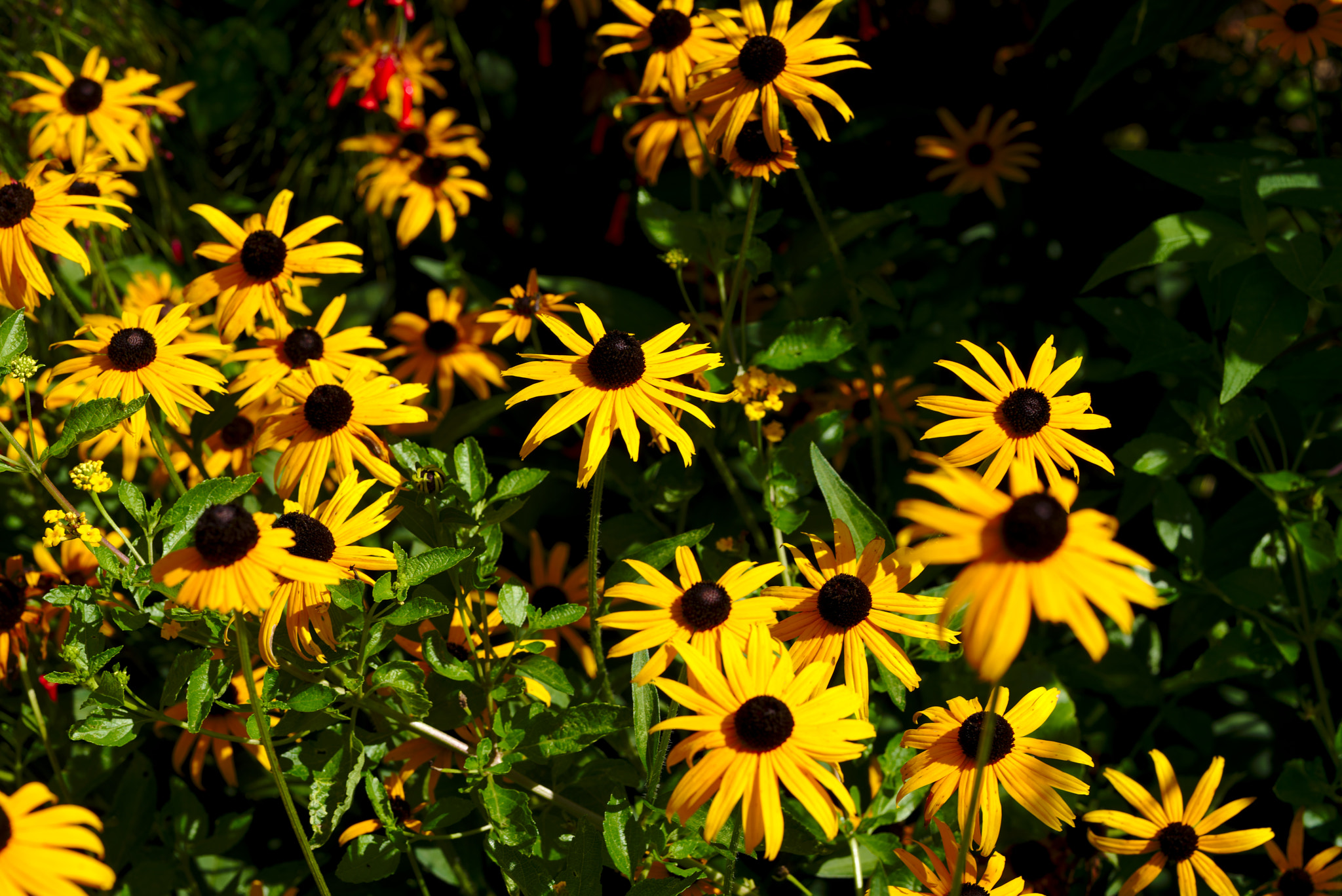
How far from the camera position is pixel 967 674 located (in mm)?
1674

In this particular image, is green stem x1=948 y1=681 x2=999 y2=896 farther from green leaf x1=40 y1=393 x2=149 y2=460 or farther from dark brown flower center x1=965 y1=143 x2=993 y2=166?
dark brown flower center x1=965 y1=143 x2=993 y2=166

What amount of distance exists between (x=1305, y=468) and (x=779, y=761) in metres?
1.78

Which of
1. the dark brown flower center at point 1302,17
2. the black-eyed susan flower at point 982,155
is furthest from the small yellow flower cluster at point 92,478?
the dark brown flower center at point 1302,17

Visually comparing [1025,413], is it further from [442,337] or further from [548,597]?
[442,337]

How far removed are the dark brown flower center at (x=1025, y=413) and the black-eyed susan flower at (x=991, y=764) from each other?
0.35 m

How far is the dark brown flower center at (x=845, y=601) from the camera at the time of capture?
4.08 feet

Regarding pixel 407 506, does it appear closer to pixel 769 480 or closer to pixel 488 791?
pixel 488 791

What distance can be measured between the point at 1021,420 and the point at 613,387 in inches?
21.7

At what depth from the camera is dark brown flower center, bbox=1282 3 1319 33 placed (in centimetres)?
195

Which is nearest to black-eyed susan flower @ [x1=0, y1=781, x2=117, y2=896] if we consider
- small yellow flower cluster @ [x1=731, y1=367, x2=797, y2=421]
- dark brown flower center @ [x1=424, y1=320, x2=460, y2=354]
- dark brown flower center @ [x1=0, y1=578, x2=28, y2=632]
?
dark brown flower center @ [x1=0, y1=578, x2=28, y2=632]

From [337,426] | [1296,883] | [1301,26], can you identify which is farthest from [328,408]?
[1301,26]

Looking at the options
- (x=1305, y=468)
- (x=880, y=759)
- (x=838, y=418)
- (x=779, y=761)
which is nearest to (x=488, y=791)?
(x=779, y=761)

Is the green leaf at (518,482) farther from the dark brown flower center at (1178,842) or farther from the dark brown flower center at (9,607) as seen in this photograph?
the dark brown flower center at (1178,842)

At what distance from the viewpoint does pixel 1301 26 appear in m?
1.96
